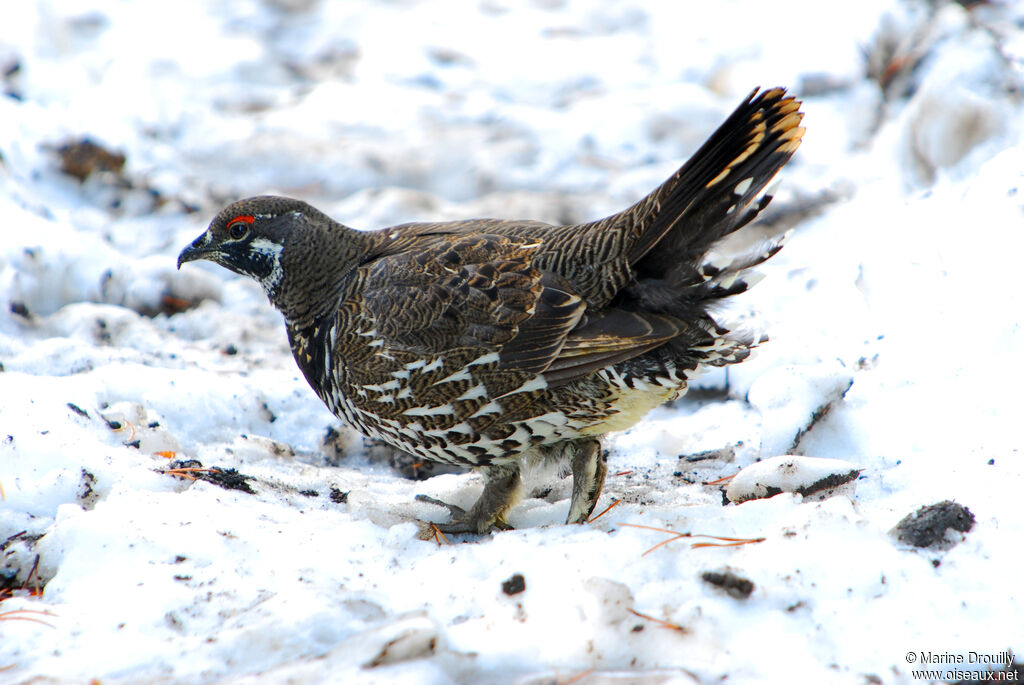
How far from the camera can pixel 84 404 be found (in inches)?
153

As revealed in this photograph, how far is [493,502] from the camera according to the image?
3771 mm

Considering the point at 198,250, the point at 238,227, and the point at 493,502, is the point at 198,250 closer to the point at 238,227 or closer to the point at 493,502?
the point at 238,227

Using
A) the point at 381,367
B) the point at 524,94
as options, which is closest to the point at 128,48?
the point at 524,94

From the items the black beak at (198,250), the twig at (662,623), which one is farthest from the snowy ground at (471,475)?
the black beak at (198,250)

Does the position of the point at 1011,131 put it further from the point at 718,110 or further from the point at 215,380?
the point at 215,380

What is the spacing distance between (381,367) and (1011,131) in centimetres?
448

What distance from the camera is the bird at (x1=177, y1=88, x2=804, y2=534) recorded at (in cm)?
331

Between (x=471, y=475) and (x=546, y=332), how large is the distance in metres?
1.20

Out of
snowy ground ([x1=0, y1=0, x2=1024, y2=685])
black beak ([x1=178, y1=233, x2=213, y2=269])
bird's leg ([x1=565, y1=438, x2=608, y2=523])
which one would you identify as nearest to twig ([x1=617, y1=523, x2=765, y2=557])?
snowy ground ([x1=0, y1=0, x2=1024, y2=685])

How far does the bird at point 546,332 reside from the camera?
130 inches

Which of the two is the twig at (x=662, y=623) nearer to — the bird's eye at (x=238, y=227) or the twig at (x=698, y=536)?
the twig at (x=698, y=536)

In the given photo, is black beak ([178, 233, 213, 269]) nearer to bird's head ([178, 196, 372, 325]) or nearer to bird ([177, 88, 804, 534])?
bird's head ([178, 196, 372, 325])

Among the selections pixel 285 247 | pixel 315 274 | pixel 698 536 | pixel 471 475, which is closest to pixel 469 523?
pixel 471 475

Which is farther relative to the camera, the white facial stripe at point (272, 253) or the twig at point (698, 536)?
the white facial stripe at point (272, 253)
